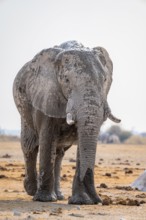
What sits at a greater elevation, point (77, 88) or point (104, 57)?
point (104, 57)

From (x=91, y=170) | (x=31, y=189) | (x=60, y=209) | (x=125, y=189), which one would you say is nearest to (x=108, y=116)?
(x=91, y=170)

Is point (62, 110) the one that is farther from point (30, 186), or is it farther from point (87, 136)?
point (30, 186)

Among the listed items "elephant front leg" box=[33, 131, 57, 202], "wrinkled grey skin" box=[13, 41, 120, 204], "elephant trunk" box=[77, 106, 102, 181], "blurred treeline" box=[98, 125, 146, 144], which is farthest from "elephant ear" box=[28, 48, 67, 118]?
"blurred treeline" box=[98, 125, 146, 144]

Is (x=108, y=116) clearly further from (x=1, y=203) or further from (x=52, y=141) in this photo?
(x=1, y=203)

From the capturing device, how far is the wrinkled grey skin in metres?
13.5

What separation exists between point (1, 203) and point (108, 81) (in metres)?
2.95

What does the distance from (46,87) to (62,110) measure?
2.16 feet

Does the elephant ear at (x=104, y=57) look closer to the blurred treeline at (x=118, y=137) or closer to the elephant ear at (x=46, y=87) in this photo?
the elephant ear at (x=46, y=87)

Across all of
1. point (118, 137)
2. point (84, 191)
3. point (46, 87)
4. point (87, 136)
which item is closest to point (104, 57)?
point (46, 87)

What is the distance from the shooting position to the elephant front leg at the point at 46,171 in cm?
1459

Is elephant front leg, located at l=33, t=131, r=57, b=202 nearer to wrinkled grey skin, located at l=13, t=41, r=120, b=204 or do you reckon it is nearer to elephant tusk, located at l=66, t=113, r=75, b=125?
wrinkled grey skin, located at l=13, t=41, r=120, b=204

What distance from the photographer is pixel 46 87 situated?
14852 mm

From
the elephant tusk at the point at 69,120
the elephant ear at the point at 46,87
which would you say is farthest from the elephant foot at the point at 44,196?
the elephant tusk at the point at 69,120

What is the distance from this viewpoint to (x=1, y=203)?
1377cm
